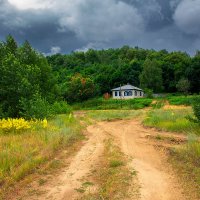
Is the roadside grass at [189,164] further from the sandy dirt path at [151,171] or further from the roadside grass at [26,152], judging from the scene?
the roadside grass at [26,152]

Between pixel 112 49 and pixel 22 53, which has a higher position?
pixel 112 49

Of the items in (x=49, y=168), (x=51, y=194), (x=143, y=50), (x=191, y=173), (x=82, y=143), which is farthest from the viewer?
(x=143, y=50)

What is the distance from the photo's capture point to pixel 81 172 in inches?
390

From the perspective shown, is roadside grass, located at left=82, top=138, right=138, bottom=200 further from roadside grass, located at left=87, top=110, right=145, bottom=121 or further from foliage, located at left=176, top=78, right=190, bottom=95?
foliage, located at left=176, top=78, right=190, bottom=95

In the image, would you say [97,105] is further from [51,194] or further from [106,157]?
[51,194]

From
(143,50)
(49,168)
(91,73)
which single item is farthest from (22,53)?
(143,50)

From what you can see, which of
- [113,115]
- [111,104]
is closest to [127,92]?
[111,104]

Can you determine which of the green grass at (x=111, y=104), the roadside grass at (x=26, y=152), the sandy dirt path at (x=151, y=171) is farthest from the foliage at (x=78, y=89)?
the sandy dirt path at (x=151, y=171)

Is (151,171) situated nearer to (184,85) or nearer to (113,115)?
(113,115)

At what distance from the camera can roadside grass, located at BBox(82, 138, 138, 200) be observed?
770 cm

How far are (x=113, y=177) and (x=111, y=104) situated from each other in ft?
164

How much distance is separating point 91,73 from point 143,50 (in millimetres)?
35368

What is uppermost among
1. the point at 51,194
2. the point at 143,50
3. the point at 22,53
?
the point at 143,50

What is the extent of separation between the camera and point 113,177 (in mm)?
A: 9133
